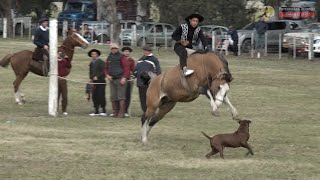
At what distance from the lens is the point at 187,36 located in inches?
598

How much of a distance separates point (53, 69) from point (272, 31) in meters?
29.8

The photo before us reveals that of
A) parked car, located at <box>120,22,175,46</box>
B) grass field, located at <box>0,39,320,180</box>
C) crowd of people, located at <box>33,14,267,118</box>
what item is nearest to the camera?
grass field, located at <box>0,39,320,180</box>

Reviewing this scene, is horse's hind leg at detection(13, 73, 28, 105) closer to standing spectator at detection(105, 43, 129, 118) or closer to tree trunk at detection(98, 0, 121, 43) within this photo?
standing spectator at detection(105, 43, 129, 118)

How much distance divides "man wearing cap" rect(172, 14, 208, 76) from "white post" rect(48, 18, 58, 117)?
549 centimetres

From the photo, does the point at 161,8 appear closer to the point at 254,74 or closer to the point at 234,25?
the point at 234,25

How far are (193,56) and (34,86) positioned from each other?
46.3ft

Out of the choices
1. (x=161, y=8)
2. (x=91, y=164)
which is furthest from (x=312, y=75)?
(x=161, y=8)

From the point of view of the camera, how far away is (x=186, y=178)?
1188 centimetres

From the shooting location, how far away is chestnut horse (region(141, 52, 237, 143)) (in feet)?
46.8

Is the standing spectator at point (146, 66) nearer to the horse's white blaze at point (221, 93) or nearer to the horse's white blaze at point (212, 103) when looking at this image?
the horse's white blaze at point (212, 103)

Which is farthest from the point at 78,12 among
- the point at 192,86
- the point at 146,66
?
the point at 192,86

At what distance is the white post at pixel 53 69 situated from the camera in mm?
19844

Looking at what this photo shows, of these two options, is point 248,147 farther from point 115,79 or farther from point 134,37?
point 134,37

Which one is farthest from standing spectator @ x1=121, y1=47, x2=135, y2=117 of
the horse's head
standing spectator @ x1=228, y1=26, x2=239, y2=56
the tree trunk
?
the tree trunk
